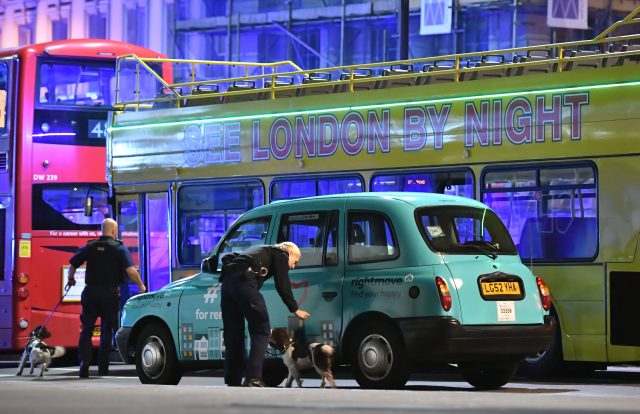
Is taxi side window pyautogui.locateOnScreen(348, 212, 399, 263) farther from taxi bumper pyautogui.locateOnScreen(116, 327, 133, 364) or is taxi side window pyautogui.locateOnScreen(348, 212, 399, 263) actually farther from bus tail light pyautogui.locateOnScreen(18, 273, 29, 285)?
Answer: bus tail light pyautogui.locateOnScreen(18, 273, 29, 285)

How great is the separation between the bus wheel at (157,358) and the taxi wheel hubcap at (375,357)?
2.49 meters

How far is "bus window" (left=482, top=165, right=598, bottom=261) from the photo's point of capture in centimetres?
1588

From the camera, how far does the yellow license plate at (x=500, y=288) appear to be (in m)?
13.6

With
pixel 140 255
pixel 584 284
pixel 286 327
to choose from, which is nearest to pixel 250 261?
pixel 286 327

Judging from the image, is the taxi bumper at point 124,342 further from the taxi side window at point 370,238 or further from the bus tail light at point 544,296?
the bus tail light at point 544,296

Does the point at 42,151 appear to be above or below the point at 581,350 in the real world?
above

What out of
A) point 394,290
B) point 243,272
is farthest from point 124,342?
point 394,290

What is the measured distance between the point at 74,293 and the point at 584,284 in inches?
383

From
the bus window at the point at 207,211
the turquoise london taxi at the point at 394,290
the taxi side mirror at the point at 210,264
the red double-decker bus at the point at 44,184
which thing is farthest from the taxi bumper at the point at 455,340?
the red double-decker bus at the point at 44,184

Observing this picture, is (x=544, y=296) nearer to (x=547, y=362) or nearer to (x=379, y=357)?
(x=379, y=357)

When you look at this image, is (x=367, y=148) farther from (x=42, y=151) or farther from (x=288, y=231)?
(x=42, y=151)

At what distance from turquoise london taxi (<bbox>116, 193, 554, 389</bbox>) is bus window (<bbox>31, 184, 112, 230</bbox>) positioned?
324 inches

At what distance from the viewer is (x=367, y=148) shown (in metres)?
17.9

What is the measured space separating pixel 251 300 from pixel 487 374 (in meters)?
2.28
